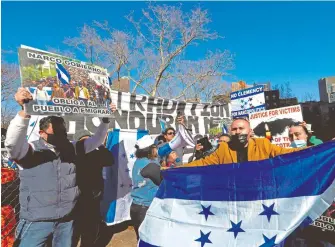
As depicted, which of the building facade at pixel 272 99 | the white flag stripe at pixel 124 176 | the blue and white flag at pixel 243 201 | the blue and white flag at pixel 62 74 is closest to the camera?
the blue and white flag at pixel 243 201

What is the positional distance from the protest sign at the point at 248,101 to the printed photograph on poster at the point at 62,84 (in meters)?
4.30

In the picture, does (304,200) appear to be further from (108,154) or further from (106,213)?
(106,213)

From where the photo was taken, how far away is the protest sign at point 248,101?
6895 mm

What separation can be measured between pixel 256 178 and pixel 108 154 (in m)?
2.67

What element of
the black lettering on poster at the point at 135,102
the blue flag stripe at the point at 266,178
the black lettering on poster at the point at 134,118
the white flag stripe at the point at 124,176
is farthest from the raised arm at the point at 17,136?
the black lettering on poster at the point at 135,102

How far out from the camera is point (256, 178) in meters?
2.97

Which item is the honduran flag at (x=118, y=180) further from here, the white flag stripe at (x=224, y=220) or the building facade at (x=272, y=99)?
the building facade at (x=272, y=99)

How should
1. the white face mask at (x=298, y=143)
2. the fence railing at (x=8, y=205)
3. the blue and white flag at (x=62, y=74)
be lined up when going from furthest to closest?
the white face mask at (x=298, y=143), the fence railing at (x=8, y=205), the blue and white flag at (x=62, y=74)

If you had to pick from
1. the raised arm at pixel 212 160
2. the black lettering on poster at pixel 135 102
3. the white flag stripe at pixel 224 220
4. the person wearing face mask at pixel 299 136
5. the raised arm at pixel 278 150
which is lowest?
the white flag stripe at pixel 224 220

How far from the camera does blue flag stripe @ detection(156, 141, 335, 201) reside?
2779mm

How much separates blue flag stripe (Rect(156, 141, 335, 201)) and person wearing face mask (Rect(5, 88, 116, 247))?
1.09 meters

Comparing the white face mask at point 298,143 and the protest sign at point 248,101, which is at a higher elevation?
the protest sign at point 248,101

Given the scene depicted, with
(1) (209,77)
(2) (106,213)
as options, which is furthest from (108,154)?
(1) (209,77)

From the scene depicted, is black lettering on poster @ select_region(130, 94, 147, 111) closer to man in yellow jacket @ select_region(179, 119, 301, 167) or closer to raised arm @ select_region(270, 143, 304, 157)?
man in yellow jacket @ select_region(179, 119, 301, 167)
